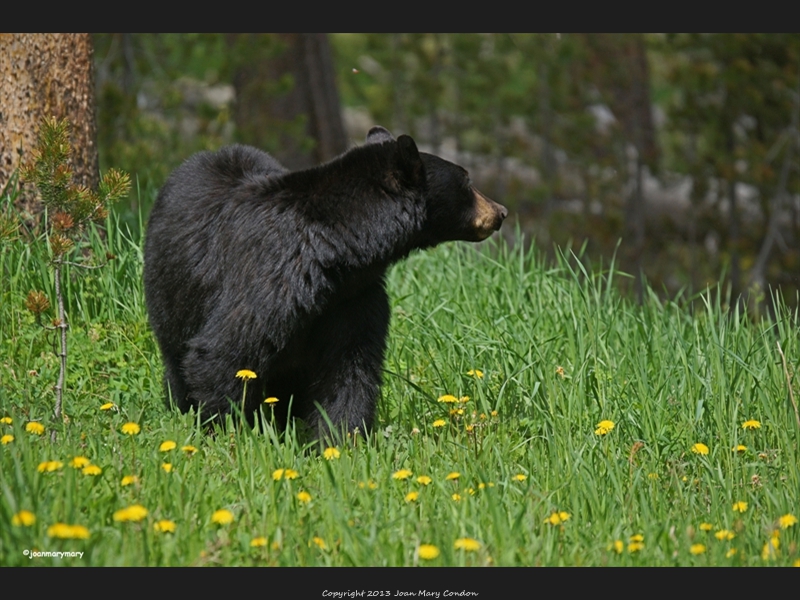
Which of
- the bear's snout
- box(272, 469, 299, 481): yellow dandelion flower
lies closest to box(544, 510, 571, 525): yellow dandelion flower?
box(272, 469, 299, 481): yellow dandelion flower

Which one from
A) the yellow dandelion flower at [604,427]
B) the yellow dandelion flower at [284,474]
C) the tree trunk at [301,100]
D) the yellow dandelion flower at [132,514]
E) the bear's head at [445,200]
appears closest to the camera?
the yellow dandelion flower at [132,514]

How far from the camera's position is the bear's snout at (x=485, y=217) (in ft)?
14.9

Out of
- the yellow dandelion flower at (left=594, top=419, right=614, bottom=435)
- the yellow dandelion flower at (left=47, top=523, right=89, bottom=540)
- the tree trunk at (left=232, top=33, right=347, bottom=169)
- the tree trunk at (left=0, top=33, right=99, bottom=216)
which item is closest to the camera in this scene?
the yellow dandelion flower at (left=47, top=523, right=89, bottom=540)

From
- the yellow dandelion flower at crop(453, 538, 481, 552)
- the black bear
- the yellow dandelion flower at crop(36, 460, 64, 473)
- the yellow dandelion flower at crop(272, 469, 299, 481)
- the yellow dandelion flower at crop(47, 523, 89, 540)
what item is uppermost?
the black bear

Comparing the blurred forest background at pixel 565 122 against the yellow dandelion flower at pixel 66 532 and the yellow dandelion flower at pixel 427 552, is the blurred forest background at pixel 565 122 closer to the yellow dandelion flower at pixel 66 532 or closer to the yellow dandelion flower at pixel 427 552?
the yellow dandelion flower at pixel 66 532

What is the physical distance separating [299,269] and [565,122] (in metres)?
11.2

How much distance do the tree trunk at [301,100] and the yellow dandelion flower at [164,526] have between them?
25.0 ft

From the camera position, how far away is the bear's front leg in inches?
166

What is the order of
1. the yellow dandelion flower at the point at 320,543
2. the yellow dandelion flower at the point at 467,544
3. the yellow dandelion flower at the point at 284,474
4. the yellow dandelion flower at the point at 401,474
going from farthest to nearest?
the yellow dandelion flower at the point at 401,474
the yellow dandelion flower at the point at 284,474
the yellow dandelion flower at the point at 320,543
the yellow dandelion flower at the point at 467,544

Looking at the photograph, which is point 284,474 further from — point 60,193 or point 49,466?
point 60,193

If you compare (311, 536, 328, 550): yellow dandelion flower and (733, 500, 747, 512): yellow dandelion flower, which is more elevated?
(311, 536, 328, 550): yellow dandelion flower

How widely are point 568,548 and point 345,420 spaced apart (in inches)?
54.5

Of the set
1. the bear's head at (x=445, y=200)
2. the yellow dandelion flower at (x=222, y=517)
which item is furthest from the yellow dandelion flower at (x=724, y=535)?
the bear's head at (x=445, y=200)

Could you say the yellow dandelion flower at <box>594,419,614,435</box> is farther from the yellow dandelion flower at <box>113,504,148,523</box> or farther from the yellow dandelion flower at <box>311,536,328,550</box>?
the yellow dandelion flower at <box>113,504,148,523</box>
